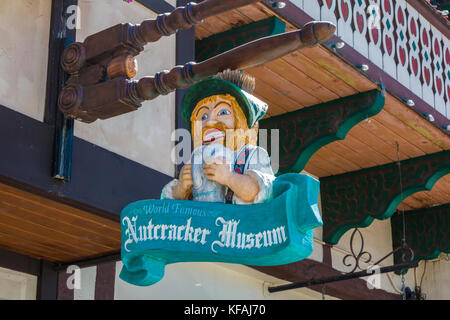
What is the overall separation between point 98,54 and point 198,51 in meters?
1.86

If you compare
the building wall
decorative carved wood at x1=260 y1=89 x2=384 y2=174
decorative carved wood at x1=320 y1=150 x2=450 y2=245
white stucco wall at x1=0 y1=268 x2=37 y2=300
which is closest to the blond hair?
white stucco wall at x1=0 y1=268 x2=37 y2=300

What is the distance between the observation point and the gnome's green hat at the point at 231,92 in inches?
197

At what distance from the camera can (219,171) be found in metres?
4.82

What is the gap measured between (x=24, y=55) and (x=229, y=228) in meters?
2.08

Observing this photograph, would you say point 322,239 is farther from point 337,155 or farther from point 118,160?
point 118,160

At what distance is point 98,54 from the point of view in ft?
19.8

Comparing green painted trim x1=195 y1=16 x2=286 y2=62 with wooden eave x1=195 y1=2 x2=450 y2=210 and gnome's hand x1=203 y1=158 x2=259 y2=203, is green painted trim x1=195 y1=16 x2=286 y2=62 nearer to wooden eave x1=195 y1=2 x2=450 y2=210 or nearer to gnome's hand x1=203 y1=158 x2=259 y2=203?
wooden eave x1=195 y1=2 x2=450 y2=210

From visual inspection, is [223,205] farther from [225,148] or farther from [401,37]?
[401,37]

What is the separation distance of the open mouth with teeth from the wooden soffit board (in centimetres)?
134

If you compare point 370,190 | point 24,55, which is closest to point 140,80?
point 24,55

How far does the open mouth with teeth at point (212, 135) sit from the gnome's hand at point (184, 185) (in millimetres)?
159

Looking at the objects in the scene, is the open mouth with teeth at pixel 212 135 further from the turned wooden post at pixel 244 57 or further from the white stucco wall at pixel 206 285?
the white stucco wall at pixel 206 285

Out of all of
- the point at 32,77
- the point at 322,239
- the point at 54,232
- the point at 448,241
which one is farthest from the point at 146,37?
the point at 448,241

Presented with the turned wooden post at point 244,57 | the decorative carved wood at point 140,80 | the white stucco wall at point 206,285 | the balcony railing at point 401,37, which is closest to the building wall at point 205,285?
the white stucco wall at point 206,285
